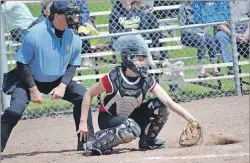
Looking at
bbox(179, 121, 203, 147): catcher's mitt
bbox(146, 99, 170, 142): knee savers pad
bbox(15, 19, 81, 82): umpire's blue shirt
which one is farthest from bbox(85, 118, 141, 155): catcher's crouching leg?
bbox(15, 19, 81, 82): umpire's blue shirt

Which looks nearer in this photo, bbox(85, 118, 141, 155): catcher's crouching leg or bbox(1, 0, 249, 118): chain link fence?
bbox(85, 118, 141, 155): catcher's crouching leg

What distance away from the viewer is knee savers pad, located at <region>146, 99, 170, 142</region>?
677 centimetres

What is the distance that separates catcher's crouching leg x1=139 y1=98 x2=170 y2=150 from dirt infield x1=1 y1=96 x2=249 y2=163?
12 cm

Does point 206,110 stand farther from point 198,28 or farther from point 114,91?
point 114,91

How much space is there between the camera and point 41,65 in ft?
23.1

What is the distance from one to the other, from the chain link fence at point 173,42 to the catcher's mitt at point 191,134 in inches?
148

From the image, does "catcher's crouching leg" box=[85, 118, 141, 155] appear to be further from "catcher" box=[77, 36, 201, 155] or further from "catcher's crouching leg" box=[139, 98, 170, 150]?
"catcher's crouching leg" box=[139, 98, 170, 150]

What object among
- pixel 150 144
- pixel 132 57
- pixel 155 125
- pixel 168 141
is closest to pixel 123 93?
pixel 132 57

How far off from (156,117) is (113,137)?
0.54 meters

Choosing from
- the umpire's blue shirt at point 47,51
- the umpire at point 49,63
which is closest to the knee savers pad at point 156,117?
the umpire at point 49,63

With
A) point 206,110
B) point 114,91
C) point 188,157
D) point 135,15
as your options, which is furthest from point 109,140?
point 135,15

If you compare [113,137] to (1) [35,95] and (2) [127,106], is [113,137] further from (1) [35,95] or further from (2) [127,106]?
(1) [35,95]

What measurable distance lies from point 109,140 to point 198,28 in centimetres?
487

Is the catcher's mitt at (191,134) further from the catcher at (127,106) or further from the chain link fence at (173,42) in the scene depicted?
the chain link fence at (173,42)
